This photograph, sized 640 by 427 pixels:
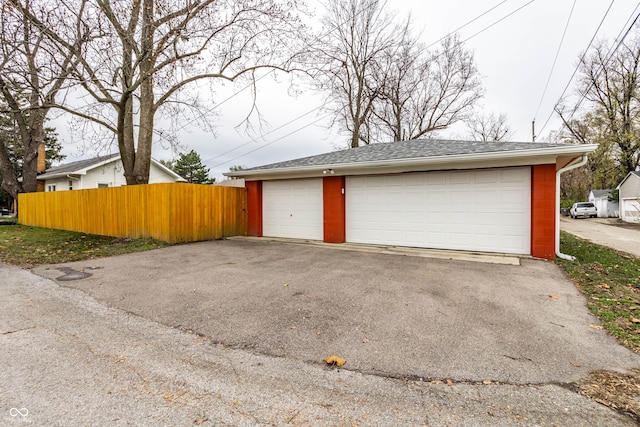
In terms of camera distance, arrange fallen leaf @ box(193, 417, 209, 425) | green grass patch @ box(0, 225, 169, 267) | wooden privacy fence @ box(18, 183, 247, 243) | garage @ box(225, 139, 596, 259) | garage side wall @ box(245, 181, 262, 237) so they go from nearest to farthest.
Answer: fallen leaf @ box(193, 417, 209, 425)
garage @ box(225, 139, 596, 259)
green grass patch @ box(0, 225, 169, 267)
wooden privacy fence @ box(18, 183, 247, 243)
garage side wall @ box(245, 181, 262, 237)

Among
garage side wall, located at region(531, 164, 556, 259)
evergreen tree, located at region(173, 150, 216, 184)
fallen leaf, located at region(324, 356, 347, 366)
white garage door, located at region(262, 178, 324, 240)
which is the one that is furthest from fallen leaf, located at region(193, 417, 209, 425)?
evergreen tree, located at region(173, 150, 216, 184)

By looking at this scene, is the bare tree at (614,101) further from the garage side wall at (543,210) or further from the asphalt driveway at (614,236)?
the garage side wall at (543,210)

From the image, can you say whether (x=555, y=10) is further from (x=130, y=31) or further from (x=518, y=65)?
(x=130, y=31)

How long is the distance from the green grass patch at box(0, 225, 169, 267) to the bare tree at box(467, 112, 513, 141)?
95.7ft

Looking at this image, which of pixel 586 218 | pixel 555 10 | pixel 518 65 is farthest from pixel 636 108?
pixel 555 10

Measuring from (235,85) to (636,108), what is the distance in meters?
31.5

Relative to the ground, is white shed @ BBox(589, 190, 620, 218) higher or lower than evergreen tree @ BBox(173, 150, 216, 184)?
lower

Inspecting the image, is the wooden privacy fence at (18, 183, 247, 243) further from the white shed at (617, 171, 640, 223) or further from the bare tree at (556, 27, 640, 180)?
the bare tree at (556, 27, 640, 180)

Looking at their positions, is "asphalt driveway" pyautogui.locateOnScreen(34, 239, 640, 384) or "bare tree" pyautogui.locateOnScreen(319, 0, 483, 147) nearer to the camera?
"asphalt driveway" pyautogui.locateOnScreen(34, 239, 640, 384)

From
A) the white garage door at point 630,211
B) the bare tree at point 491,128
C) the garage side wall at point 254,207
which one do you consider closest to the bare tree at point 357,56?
the garage side wall at point 254,207

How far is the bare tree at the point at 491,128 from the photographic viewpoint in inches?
1145

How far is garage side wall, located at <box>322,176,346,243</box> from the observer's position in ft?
30.7

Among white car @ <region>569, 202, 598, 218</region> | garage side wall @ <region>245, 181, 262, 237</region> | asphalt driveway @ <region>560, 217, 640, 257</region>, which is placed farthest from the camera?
white car @ <region>569, 202, 598, 218</region>

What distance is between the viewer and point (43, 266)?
21.2 ft
